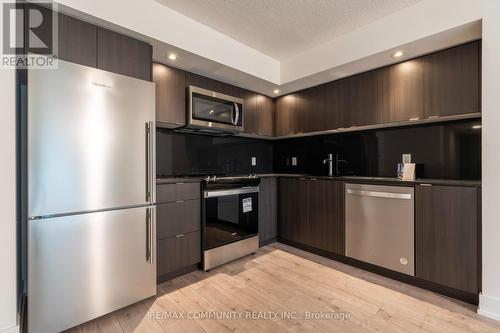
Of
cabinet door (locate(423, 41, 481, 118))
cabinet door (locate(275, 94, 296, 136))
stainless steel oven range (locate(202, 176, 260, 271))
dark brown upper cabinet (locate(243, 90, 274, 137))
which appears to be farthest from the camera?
cabinet door (locate(275, 94, 296, 136))

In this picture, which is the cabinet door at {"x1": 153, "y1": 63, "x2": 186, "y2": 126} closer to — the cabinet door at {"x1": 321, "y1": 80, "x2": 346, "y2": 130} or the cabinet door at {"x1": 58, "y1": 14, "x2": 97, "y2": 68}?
the cabinet door at {"x1": 58, "y1": 14, "x2": 97, "y2": 68}

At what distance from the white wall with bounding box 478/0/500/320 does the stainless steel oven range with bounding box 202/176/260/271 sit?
2.14 meters

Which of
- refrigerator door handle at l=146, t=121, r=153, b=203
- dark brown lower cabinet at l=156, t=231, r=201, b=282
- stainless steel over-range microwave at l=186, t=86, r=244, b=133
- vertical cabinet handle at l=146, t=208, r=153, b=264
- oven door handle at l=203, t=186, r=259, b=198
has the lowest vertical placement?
dark brown lower cabinet at l=156, t=231, r=201, b=282

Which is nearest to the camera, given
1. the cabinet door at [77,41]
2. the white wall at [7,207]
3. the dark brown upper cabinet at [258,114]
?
the white wall at [7,207]

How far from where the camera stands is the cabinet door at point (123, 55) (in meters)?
1.84

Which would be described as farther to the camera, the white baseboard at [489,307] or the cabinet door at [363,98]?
the cabinet door at [363,98]

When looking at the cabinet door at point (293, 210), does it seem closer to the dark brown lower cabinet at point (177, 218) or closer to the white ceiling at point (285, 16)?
the dark brown lower cabinet at point (177, 218)

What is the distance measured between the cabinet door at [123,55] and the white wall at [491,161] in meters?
2.75

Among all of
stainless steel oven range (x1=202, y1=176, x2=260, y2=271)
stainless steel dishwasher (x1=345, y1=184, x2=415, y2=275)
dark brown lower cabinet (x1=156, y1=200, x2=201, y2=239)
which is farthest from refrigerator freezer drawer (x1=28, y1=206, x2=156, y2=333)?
stainless steel dishwasher (x1=345, y1=184, x2=415, y2=275)

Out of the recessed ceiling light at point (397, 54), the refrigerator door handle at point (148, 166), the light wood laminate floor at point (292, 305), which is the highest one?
the recessed ceiling light at point (397, 54)

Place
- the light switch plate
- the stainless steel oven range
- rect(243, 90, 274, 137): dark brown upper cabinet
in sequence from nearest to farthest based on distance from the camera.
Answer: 1. the stainless steel oven range
2. the light switch plate
3. rect(243, 90, 274, 137): dark brown upper cabinet

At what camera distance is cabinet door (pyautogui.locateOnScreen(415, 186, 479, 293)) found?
1.89m

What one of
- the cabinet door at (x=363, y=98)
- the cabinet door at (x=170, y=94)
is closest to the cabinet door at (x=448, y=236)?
the cabinet door at (x=363, y=98)

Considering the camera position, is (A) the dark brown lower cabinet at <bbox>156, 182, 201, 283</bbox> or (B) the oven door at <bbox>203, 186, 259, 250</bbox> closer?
(A) the dark brown lower cabinet at <bbox>156, 182, 201, 283</bbox>
